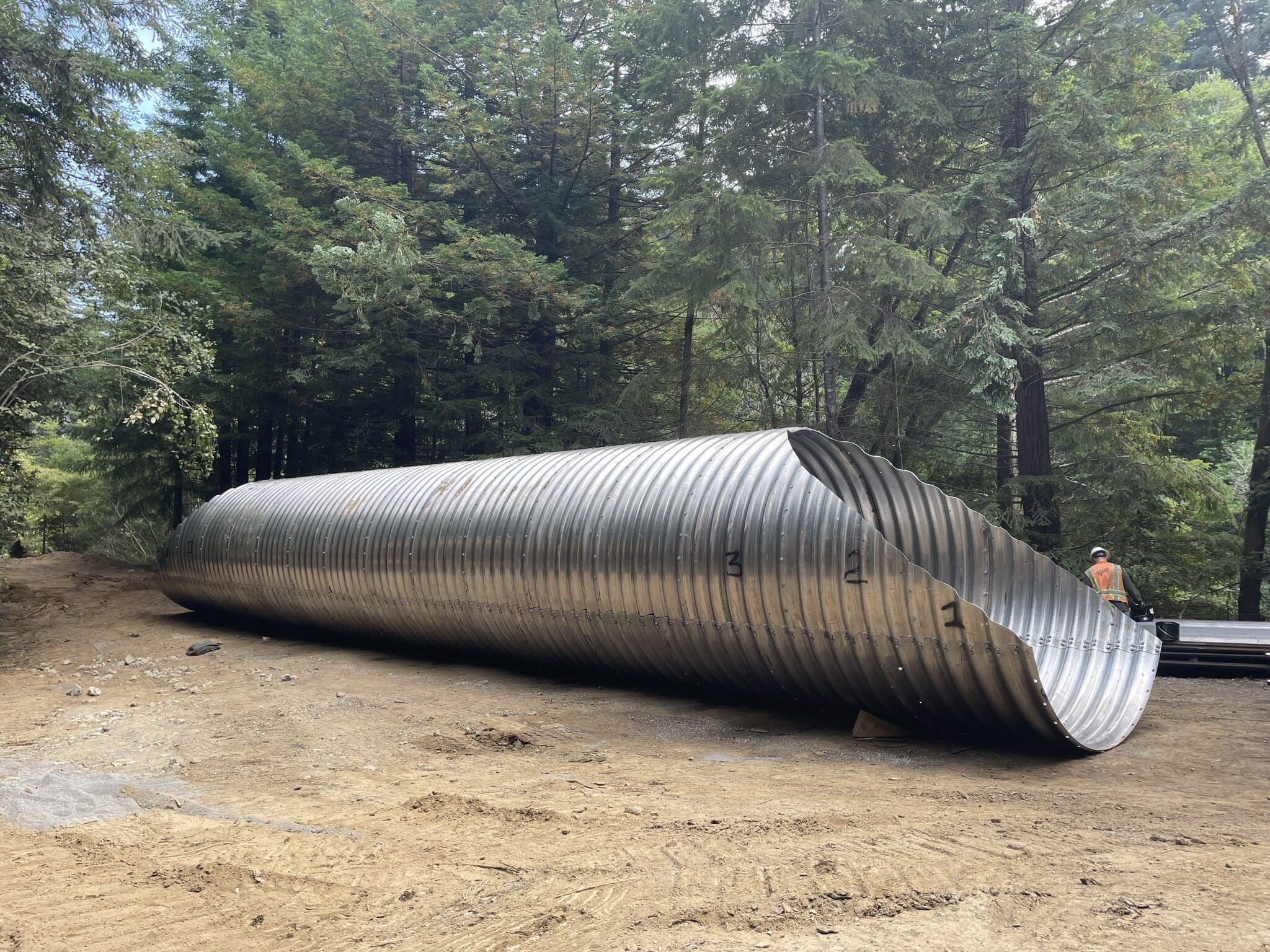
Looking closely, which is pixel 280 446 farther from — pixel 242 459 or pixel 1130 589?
pixel 1130 589

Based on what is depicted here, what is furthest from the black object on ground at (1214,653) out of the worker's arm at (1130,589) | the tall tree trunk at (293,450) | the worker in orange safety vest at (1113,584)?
the tall tree trunk at (293,450)

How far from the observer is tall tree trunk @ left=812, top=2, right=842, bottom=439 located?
48.1 feet

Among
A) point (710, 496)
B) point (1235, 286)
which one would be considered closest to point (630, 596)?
point (710, 496)

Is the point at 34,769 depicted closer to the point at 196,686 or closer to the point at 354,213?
the point at 196,686

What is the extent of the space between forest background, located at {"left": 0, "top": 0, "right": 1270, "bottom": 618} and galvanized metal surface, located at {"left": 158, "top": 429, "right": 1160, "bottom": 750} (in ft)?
13.2

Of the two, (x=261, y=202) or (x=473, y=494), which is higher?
(x=261, y=202)

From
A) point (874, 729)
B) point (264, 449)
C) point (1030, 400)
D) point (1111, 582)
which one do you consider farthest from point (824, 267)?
point (264, 449)

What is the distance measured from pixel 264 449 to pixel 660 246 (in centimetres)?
1160

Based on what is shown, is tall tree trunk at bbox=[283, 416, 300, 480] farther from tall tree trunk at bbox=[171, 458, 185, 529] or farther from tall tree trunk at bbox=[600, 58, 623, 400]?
tall tree trunk at bbox=[600, 58, 623, 400]

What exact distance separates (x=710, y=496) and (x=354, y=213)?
12.9 meters

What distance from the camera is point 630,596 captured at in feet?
26.6

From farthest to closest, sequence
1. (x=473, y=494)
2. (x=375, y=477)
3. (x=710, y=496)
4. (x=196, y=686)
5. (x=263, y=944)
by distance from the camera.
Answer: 1. (x=375, y=477)
2. (x=473, y=494)
3. (x=196, y=686)
4. (x=710, y=496)
5. (x=263, y=944)

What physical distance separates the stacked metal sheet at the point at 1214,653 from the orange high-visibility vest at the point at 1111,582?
0.68 metres

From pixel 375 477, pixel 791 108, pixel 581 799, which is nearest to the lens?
pixel 581 799
